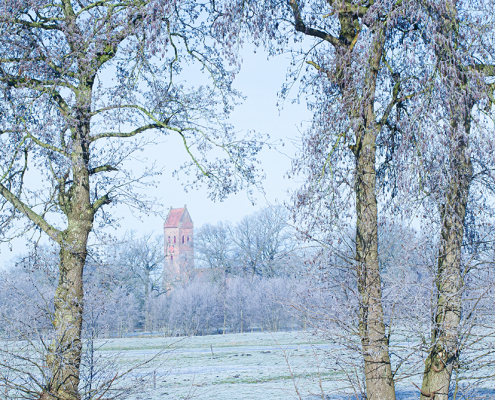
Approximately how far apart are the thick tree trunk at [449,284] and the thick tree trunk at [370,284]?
1.74 feet

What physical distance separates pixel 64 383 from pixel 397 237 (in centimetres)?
406

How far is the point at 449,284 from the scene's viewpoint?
17.6ft

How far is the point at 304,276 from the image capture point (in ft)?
17.8

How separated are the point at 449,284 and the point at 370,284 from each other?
35.9 inches

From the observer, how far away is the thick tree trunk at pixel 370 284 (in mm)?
5145

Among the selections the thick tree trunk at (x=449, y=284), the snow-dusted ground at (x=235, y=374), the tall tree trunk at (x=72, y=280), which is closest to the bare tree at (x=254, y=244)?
the snow-dusted ground at (x=235, y=374)

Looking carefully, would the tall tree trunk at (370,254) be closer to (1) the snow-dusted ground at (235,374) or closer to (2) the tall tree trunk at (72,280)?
(1) the snow-dusted ground at (235,374)

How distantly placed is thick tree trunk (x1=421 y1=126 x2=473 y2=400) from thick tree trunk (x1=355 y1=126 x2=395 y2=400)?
1.74ft

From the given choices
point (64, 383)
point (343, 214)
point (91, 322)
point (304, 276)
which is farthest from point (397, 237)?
point (64, 383)

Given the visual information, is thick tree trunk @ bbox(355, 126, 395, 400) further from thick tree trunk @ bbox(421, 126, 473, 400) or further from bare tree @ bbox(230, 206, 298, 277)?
bare tree @ bbox(230, 206, 298, 277)

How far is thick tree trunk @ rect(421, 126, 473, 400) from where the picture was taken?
504 centimetres

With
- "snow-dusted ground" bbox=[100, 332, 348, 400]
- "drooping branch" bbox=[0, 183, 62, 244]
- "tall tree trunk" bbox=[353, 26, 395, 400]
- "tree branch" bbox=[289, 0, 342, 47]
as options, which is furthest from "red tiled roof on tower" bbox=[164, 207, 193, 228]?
"tall tree trunk" bbox=[353, 26, 395, 400]

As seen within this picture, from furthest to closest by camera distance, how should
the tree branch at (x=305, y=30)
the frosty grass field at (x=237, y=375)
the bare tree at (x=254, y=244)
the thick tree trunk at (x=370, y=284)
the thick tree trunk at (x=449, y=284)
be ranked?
the bare tree at (x=254, y=244) → the frosty grass field at (x=237, y=375) → the tree branch at (x=305, y=30) → the thick tree trunk at (x=370, y=284) → the thick tree trunk at (x=449, y=284)

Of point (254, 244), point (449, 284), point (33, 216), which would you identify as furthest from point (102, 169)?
point (254, 244)
